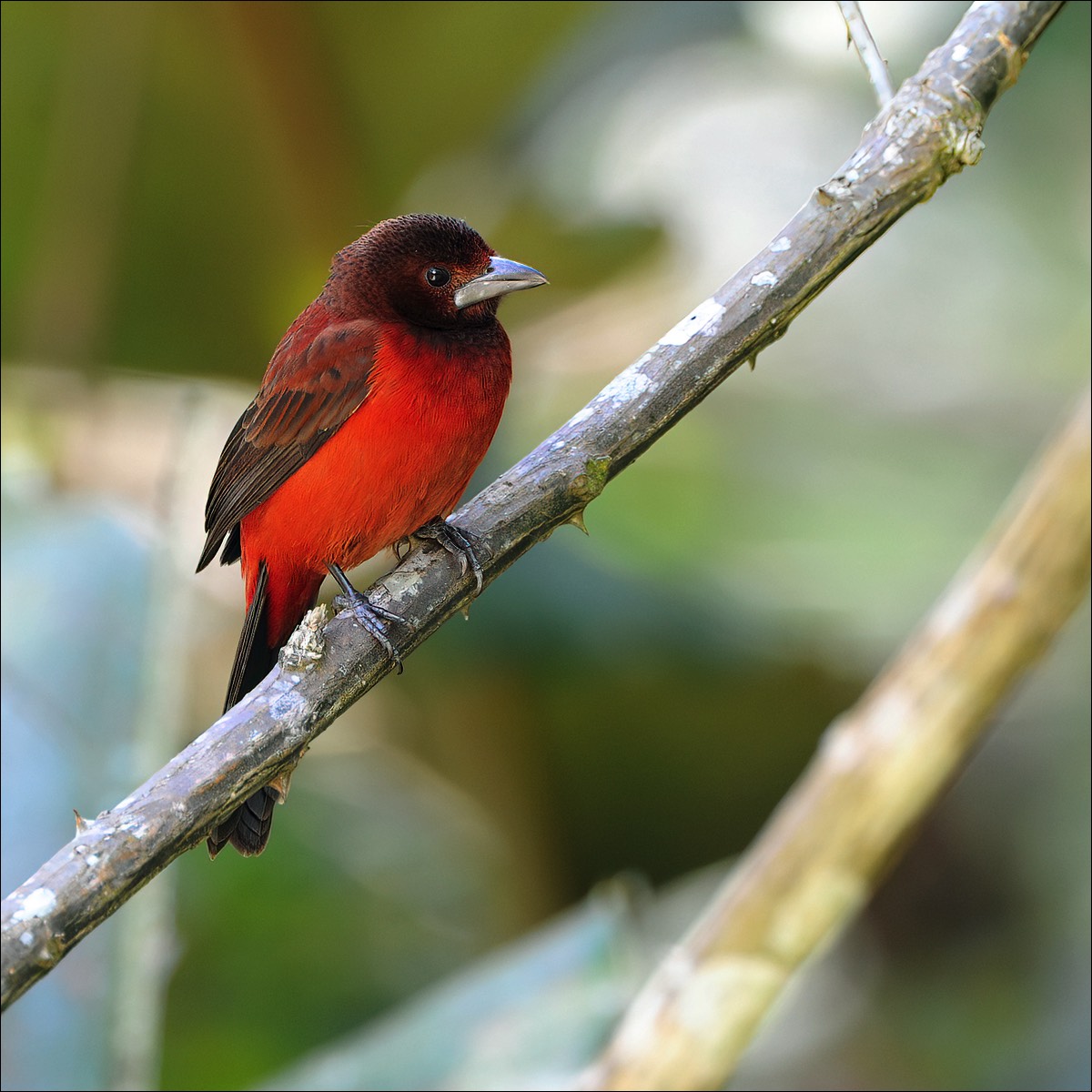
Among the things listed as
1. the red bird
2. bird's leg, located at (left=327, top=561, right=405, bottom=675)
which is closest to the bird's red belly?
the red bird

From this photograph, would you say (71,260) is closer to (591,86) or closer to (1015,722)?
(591,86)

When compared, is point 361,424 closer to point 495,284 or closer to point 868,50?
point 495,284

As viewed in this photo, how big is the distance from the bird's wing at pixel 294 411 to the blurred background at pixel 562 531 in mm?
120

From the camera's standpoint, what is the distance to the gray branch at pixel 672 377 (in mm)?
1789

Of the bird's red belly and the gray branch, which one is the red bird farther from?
the gray branch

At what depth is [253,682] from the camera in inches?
110

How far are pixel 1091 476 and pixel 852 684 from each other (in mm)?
1572

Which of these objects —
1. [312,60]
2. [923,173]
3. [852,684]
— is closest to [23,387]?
[312,60]

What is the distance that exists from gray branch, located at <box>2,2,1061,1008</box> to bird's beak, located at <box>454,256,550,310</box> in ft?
2.60

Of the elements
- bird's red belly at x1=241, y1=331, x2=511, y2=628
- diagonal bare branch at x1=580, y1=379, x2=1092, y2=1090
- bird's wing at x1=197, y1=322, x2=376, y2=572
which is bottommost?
diagonal bare branch at x1=580, y1=379, x2=1092, y2=1090

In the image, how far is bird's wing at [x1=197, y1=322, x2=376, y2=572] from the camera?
272cm

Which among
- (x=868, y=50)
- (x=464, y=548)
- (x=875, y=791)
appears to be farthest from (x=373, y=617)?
(x=868, y=50)

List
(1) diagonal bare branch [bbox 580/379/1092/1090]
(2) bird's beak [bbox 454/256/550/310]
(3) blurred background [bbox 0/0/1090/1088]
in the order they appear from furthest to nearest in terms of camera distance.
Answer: (3) blurred background [bbox 0/0/1090/1088], (2) bird's beak [bbox 454/256/550/310], (1) diagonal bare branch [bbox 580/379/1092/1090]

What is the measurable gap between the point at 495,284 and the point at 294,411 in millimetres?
482
